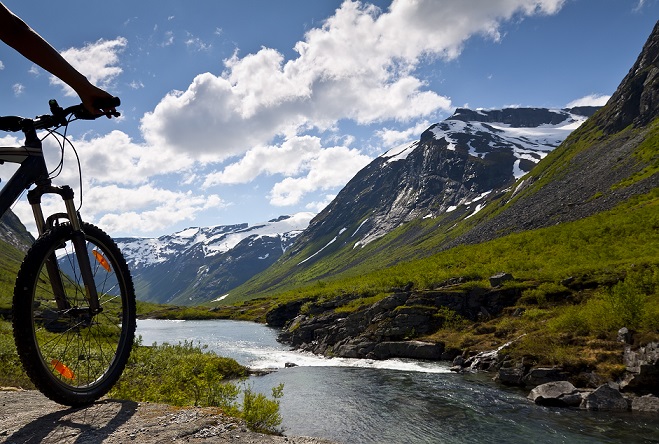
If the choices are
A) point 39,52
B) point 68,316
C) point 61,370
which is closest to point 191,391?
point 61,370

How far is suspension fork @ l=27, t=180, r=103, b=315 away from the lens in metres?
6.84

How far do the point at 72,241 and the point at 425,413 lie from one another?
20.0m

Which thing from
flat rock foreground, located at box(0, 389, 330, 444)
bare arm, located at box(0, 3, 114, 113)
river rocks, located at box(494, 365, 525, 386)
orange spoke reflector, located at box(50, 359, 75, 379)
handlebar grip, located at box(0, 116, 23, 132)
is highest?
bare arm, located at box(0, 3, 114, 113)

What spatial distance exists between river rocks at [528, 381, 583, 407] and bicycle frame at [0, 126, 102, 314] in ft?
76.8

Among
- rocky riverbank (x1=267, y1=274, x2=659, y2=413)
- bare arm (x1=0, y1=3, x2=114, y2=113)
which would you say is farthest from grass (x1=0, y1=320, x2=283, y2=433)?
rocky riverbank (x1=267, y1=274, x2=659, y2=413)

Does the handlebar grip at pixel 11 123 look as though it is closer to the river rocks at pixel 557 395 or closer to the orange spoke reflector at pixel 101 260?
the orange spoke reflector at pixel 101 260

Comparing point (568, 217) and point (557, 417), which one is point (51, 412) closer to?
point (557, 417)

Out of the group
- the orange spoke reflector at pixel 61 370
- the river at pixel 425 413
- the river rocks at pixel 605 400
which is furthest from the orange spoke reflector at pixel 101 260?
the river rocks at pixel 605 400

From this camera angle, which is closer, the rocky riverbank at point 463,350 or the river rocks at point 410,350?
the rocky riverbank at point 463,350

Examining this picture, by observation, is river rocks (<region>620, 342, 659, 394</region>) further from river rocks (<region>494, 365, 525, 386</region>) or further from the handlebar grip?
the handlebar grip

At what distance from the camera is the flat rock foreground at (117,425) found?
20.0 ft

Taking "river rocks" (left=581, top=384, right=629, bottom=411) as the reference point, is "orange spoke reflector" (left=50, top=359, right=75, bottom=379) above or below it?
above

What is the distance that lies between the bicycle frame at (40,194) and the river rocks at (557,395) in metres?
23.4

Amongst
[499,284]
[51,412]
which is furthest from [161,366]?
[499,284]
